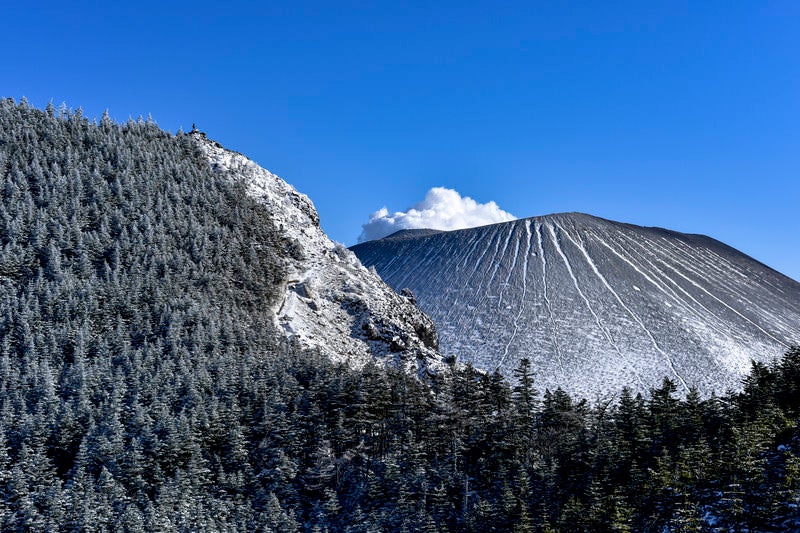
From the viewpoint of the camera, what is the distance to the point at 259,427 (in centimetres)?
6575

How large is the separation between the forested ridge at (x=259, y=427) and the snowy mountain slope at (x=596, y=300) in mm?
34412

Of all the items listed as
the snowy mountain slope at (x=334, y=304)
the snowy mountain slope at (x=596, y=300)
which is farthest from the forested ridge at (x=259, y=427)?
the snowy mountain slope at (x=596, y=300)

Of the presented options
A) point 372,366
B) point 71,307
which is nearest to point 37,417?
point 71,307

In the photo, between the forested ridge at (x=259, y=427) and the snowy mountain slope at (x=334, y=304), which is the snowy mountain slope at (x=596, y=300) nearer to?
the snowy mountain slope at (x=334, y=304)

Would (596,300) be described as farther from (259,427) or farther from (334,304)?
(259,427)

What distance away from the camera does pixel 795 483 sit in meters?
40.7

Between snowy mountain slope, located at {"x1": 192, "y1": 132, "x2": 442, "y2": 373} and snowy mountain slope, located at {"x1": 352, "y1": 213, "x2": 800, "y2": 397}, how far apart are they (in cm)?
2133

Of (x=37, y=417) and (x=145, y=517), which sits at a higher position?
(x=37, y=417)

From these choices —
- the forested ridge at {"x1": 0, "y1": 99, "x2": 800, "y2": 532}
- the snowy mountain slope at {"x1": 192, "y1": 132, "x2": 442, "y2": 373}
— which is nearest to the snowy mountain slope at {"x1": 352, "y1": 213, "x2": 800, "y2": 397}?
the snowy mountain slope at {"x1": 192, "y1": 132, "x2": 442, "y2": 373}

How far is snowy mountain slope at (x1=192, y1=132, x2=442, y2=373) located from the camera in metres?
90.1

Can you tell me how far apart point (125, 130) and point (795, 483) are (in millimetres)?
116671

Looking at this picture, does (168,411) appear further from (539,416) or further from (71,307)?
(539,416)

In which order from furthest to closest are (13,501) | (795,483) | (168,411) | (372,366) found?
(372,366) < (168,411) < (13,501) < (795,483)

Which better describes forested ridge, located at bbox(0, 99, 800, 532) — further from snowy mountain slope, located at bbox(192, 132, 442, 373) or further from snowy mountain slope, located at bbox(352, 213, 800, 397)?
snowy mountain slope, located at bbox(352, 213, 800, 397)
